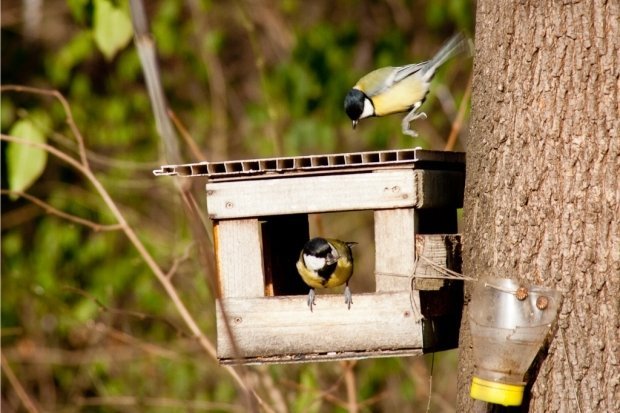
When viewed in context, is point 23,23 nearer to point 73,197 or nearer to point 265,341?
point 73,197

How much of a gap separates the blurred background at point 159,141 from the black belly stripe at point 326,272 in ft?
7.73

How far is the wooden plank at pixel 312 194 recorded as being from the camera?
2137 mm

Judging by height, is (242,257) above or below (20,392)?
above

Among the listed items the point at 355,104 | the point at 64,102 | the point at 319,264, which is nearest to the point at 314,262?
the point at 319,264

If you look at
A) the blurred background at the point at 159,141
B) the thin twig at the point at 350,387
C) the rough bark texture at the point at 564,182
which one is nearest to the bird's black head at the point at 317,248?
the rough bark texture at the point at 564,182

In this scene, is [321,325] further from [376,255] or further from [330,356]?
[376,255]

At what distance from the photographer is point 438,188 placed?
227 centimetres

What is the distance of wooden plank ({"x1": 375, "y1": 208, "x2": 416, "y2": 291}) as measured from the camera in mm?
2129

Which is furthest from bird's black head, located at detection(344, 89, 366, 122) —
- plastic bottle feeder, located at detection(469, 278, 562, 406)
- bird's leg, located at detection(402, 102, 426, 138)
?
plastic bottle feeder, located at detection(469, 278, 562, 406)

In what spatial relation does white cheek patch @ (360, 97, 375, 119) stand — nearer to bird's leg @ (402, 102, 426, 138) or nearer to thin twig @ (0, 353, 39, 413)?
bird's leg @ (402, 102, 426, 138)

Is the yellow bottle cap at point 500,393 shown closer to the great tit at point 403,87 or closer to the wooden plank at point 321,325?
the wooden plank at point 321,325

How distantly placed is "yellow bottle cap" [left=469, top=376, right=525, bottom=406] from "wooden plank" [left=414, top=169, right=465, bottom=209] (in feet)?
1.55

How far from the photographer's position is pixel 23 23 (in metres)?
6.09

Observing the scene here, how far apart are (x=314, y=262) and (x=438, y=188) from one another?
1.29ft
